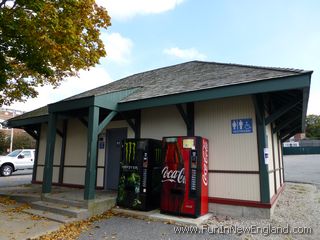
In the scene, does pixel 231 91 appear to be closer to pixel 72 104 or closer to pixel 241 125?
pixel 241 125

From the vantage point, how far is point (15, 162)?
17688 millimetres

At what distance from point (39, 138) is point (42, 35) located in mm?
5645

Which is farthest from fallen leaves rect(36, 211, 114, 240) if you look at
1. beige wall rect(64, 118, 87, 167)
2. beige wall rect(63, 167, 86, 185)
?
beige wall rect(64, 118, 87, 167)

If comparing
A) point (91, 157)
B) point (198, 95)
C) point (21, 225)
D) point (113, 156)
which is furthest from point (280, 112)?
point (21, 225)

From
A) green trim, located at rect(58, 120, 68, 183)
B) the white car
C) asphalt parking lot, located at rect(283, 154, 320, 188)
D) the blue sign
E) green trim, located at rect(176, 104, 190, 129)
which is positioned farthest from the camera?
the white car

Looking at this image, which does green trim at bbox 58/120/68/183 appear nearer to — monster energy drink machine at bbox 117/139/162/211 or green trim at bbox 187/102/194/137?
monster energy drink machine at bbox 117/139/162/211

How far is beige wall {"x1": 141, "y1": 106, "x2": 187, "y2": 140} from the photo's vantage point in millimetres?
7211

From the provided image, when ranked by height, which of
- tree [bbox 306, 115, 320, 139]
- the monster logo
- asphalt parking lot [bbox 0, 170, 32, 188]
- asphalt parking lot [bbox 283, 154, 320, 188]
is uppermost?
tree [bbox 306, 115, 320, 139]

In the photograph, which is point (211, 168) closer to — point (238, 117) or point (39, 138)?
point (238, 117)

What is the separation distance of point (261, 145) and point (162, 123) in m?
2.89

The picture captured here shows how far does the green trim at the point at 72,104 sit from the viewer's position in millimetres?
6702

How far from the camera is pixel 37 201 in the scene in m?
7.25

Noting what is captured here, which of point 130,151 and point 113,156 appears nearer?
point 130,151

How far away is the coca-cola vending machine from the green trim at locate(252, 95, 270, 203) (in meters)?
1.27
